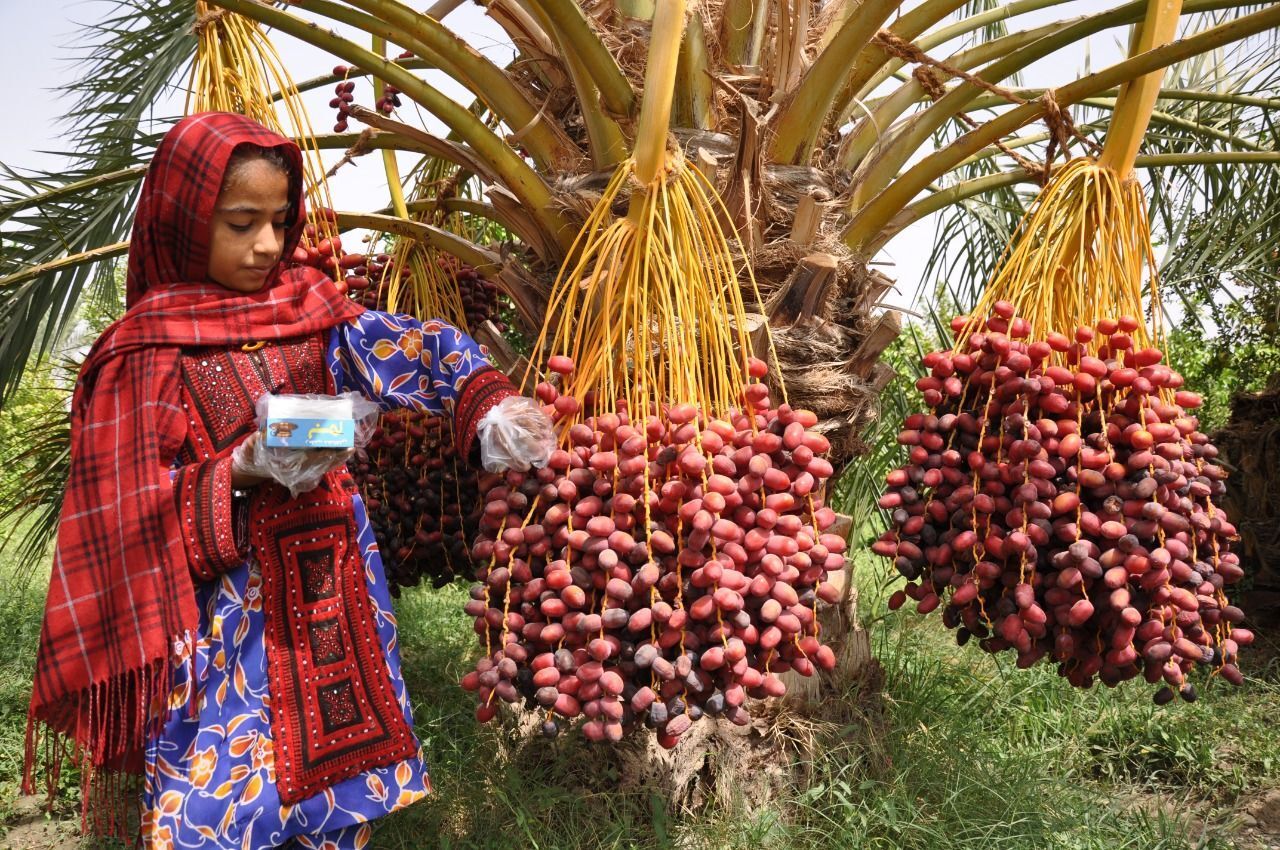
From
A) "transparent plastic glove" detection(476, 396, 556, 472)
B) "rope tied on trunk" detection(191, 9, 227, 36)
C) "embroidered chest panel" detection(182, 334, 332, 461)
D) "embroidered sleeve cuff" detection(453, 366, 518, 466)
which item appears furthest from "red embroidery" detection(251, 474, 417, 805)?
"rope tied on trunk" detection(191, 9, 227, 36)

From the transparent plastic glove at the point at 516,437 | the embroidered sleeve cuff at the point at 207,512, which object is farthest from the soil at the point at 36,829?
the transparent plastic glove at the point at 516,437

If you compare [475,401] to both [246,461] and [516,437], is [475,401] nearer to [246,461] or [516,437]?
[516,437]

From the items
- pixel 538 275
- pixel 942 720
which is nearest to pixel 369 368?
pixel 538 275

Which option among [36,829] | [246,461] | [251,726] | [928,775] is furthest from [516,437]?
[36,829]

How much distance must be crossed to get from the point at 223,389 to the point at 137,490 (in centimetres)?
21

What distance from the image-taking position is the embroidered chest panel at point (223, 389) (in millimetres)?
1627

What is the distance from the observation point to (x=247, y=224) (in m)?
1.63

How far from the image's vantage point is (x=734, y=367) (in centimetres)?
150

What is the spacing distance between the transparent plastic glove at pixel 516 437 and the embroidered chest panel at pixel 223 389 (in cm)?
40

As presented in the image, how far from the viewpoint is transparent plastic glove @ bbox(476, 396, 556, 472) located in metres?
1.47

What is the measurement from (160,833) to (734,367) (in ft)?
3.61

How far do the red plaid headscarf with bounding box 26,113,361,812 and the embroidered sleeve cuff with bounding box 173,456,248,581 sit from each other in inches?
0.8

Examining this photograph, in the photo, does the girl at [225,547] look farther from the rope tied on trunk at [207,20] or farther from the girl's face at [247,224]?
the rope tied on trunk at [207,20]

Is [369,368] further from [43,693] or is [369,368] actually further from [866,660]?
[866,660]
